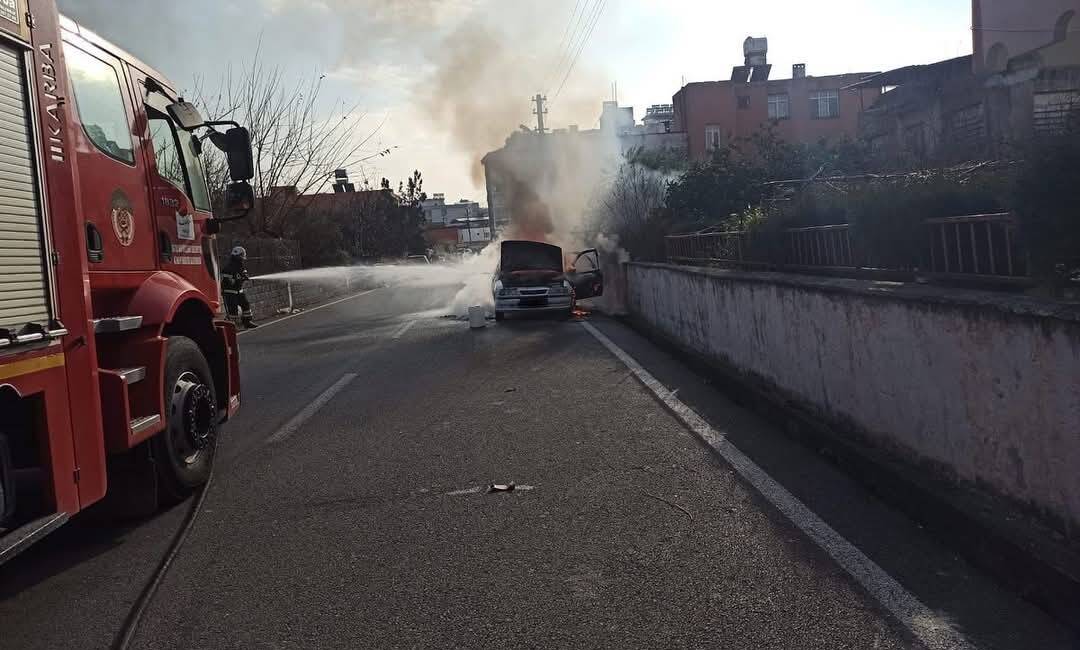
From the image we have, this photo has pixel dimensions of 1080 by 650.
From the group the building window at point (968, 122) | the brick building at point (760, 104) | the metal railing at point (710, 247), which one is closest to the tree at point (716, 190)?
the building window at point (968, 122)

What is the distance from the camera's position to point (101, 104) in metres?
5.20

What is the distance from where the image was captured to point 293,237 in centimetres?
3541

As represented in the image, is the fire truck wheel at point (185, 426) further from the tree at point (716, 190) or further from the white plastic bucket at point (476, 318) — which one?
the tree at point (716, 190)

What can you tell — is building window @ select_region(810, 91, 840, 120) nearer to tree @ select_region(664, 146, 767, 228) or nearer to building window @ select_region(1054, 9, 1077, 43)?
tree @ select_region(664, 146, 767, 228)

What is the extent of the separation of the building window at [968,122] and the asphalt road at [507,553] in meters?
17.5

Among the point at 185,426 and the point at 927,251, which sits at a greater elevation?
the point at 927,251

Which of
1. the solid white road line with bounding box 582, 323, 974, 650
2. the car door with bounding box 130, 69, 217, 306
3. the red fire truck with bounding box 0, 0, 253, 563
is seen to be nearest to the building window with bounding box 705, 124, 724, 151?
the solid white road line with bounding box 582, 323, 974, 650

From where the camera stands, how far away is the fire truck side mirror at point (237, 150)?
6.33 metres

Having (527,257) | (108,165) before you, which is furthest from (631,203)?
(108,165)

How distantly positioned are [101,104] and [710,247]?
9.32 m

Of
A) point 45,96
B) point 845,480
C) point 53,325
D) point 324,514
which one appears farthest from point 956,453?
point 45,96

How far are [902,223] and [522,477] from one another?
3171mm

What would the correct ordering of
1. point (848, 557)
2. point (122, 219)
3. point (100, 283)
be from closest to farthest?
1. point (848, 557)
2. point (100, 283)
3. point (122, 219)

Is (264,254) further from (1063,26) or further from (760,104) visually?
(760,104)
